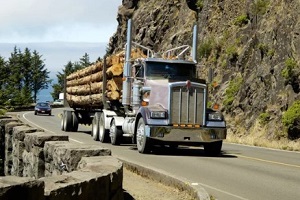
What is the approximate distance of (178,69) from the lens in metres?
18.6

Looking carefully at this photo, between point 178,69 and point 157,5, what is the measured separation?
43.7 metres

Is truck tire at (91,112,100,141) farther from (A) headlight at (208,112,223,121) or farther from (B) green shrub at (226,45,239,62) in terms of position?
(B) green shrub at (226,45,239,62)

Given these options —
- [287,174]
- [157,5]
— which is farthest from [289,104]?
[157,5]

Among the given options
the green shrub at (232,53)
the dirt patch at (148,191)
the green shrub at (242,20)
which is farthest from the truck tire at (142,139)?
the green shrub at (242,20)

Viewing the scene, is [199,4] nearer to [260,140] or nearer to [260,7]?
[260,7]

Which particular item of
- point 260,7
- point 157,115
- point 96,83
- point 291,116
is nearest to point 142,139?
point 157,115

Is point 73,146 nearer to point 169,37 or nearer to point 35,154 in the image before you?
point 35,154

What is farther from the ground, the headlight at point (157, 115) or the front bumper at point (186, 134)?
the headlight at point (157, 115)

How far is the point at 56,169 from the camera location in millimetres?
8609

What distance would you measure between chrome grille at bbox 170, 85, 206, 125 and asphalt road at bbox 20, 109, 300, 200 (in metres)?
1.14

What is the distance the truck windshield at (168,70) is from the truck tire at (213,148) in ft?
7.55

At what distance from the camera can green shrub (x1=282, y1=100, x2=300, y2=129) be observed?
83.9ft

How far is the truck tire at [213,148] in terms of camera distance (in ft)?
57.2

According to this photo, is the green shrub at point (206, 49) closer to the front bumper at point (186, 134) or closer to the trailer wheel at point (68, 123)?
the trailer wheel at point (68, 123)
